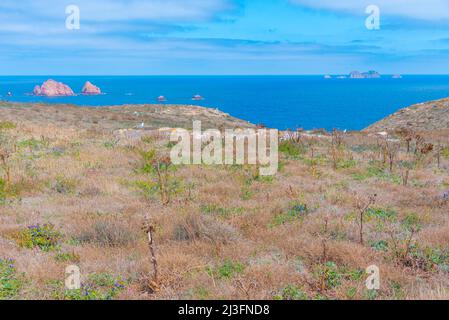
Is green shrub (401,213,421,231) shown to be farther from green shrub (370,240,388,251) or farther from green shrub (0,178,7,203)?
green shrub (0,178,7,203)

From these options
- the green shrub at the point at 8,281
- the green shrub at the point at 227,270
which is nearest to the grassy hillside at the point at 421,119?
the green shrub at the point at 227,270

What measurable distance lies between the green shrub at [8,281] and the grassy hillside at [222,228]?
17mm

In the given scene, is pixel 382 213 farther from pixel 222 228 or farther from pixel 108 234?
pixel 108 234

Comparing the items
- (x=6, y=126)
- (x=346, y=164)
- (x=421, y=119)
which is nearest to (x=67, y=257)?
(x=346, y=164)

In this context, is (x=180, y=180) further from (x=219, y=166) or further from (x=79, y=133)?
(x=79, y=133)

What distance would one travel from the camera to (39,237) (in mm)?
6422

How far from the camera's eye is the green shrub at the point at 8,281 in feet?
15.7

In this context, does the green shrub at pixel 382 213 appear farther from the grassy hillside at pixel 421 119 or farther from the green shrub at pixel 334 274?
the grassy hillside at pixel 421 119

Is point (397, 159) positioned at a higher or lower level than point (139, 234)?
higher

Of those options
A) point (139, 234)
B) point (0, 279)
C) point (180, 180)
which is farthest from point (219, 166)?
point (0, 279)

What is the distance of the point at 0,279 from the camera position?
5039 mm

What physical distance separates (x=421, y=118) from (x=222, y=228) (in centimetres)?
3169

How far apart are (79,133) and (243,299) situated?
51.8ft

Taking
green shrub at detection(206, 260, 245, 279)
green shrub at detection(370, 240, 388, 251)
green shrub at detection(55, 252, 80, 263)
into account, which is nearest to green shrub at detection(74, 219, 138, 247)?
green shrub at detection(55, 252, 80, 263)
